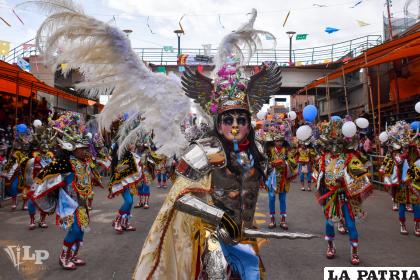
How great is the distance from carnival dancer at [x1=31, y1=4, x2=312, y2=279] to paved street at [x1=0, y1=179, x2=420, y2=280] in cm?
224

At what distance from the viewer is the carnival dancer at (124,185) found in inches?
300

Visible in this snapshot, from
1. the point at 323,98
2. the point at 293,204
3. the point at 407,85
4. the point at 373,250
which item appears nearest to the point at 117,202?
the point at 293,204

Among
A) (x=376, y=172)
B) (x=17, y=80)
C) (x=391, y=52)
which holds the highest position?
(x=391, y=52)

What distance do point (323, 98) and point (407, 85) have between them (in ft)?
38.7

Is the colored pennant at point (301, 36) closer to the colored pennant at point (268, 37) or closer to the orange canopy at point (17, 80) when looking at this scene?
the orange canopy at point (17, 80)

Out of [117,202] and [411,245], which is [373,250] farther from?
[117,202]

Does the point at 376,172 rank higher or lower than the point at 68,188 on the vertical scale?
lower

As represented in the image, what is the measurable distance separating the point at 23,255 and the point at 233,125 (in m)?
4.83

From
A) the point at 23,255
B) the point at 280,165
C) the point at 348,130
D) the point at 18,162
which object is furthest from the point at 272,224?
the point at 18,162

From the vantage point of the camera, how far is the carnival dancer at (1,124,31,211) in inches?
407

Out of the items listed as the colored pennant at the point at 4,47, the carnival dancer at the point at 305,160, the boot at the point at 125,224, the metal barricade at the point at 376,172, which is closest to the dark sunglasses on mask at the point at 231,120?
the boot at the point at 125,224

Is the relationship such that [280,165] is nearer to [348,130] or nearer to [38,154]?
[348,130]

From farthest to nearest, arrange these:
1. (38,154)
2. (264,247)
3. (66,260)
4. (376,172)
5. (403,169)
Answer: (376,172) → (38,154) → (403,169) → (264,247) → (66,260)

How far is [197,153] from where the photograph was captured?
3.08m
